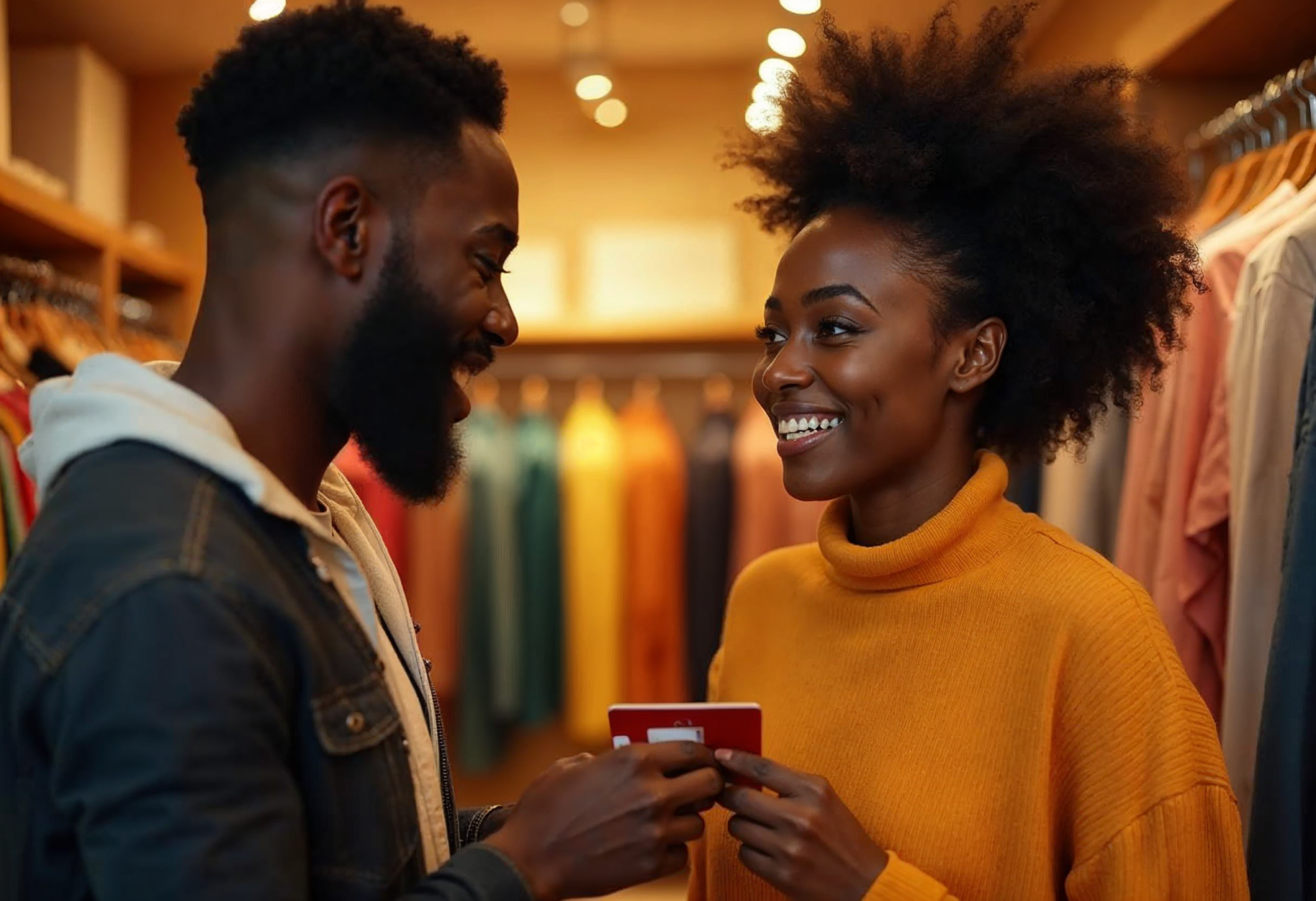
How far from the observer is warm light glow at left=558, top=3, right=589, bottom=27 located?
12.3 ft

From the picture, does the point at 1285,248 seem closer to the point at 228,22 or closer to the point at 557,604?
the point at 557,604

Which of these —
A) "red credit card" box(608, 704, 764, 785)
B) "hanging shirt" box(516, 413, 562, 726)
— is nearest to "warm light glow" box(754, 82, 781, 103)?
"red credit card" box(608, 704, 764, 785)

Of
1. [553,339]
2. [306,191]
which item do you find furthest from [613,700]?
[306,191]

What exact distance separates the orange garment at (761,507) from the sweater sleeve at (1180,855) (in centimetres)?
251

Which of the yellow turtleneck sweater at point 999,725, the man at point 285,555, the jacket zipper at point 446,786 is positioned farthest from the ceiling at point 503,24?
the jacket zipper at point 446,786

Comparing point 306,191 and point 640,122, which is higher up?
point 640,122

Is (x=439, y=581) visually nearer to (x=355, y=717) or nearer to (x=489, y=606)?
(x=489, y=606)

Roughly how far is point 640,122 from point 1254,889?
3638 millimetres

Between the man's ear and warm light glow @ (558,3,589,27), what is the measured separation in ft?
9.22

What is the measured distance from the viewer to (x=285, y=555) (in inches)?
43.2

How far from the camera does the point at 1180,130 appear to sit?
9.73 ft

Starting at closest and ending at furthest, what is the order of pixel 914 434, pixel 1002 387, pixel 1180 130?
pixel 914 434
pixel 1002 387
pixel 1180 130

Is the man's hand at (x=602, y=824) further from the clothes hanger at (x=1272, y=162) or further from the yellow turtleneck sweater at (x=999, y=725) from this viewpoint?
the clothes hanger at (x=1272, y=162)

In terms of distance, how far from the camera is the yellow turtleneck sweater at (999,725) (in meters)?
1.31
